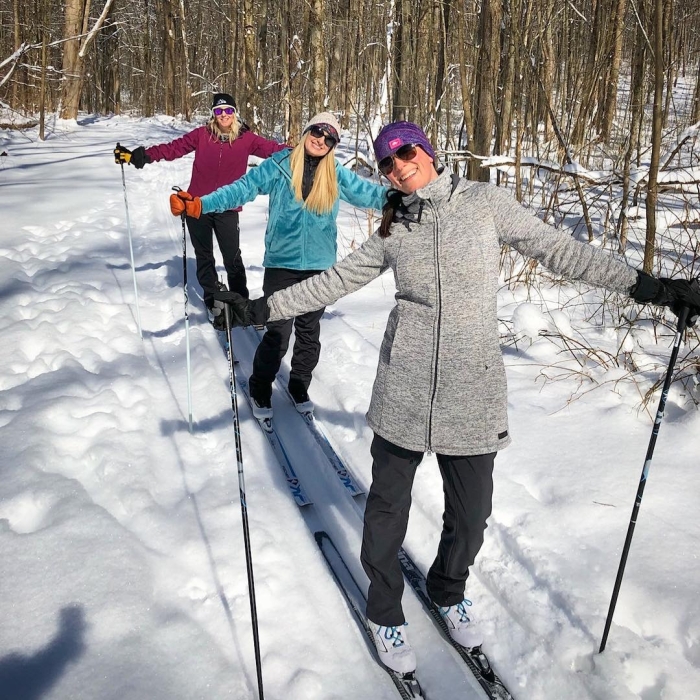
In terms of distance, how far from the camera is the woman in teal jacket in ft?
10.9

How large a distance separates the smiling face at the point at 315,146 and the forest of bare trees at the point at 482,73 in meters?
2.21

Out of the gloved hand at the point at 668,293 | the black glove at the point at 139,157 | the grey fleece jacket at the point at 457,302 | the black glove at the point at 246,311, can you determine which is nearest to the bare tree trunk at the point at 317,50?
the black glove at the point at 139,157

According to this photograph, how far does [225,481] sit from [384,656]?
4.49 ft

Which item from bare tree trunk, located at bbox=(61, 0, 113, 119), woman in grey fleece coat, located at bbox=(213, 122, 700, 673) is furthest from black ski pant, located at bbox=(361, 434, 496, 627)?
bare tree trunk, located at bbox=(61, 0, 113, 119)

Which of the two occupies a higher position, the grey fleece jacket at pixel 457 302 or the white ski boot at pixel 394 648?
the grey fleece jacket at pixel 457 302

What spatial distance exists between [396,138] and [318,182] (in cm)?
Answer: 157

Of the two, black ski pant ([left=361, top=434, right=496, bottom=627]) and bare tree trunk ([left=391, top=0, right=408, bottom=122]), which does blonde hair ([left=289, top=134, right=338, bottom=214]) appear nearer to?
black ski pant ([left=361, top=434, right=496, bottom=627])

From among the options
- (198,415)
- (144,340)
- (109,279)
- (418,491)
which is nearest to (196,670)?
(418,491)

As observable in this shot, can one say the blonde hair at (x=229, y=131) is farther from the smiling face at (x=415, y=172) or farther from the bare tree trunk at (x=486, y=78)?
the smiling face at (x=415, y=172)

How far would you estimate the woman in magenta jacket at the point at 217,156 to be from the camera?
493 cm

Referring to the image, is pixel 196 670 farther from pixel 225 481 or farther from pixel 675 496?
pixel 675 496

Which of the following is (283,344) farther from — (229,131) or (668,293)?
(668,293)

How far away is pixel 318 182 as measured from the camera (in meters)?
3.35

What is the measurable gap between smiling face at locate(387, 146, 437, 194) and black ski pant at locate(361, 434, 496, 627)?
0.88m
